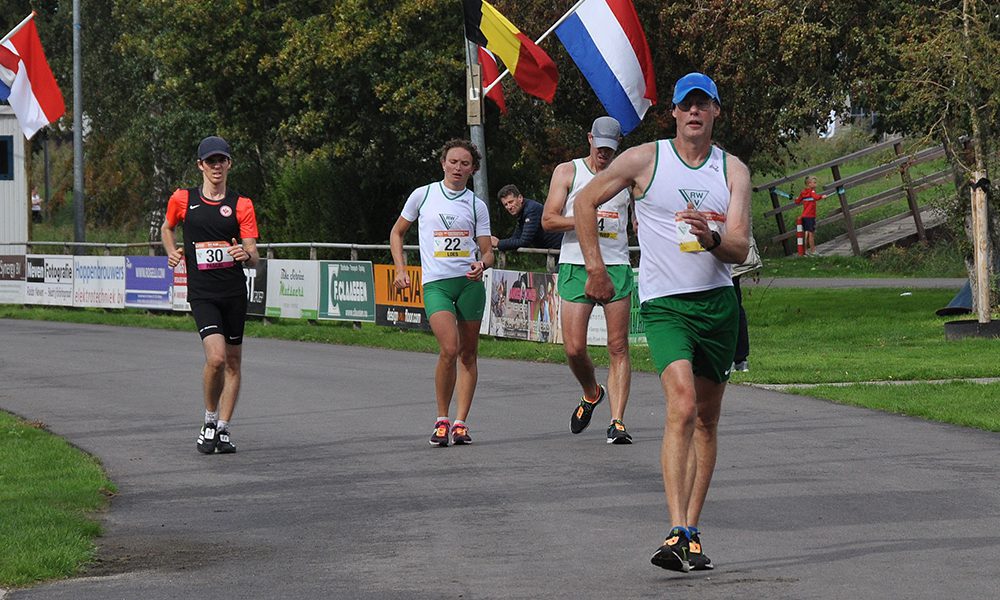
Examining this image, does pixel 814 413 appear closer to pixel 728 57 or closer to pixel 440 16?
pixel 728 57

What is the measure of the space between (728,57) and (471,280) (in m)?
13.8

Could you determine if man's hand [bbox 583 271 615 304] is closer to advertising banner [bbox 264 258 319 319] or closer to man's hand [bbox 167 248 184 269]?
man's hand [bbox 167 248 184 269]

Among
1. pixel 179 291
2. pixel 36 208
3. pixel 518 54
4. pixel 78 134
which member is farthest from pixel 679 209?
pixel 36 208

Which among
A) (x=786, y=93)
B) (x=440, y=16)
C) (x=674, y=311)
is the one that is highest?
(x=440, y=16)

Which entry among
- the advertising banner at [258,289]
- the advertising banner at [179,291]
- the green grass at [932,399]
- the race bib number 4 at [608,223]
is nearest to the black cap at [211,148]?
the race bib number 4 at [608,223]

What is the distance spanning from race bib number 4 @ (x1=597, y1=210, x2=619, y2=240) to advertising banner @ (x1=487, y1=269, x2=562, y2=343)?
8.70m

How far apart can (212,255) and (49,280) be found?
21.1 metres

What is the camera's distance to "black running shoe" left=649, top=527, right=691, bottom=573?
6.66 metres

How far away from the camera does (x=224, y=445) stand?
36.8ft

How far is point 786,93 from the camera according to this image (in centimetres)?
2402

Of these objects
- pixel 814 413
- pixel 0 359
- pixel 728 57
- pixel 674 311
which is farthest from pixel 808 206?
pixel 674 311

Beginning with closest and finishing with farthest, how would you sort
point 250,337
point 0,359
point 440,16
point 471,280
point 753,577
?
point 753,577
point 471,280
point 0,359
point 250,337
point 440,16

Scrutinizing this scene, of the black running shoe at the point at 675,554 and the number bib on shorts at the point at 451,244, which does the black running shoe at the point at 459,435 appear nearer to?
the number bib on shorts at the point at 451,244

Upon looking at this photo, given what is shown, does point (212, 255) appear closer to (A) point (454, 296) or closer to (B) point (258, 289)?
(A) point (454, 296)
